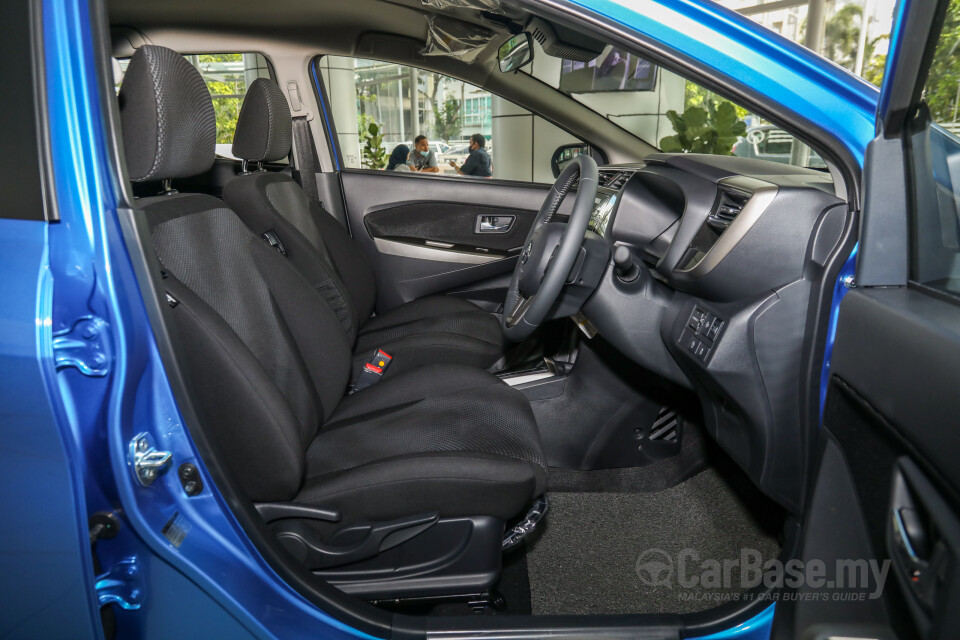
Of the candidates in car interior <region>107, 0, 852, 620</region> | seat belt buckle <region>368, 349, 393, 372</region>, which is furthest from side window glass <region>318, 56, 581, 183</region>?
seat belt buckle <region>368, 349, 393, 372</region>

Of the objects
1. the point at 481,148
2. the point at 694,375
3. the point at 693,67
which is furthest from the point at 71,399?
the point at 481,148

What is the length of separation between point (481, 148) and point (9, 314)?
4.12 m

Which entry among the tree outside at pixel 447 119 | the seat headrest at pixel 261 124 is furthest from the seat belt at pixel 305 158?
the tree outside at pixel 447 119

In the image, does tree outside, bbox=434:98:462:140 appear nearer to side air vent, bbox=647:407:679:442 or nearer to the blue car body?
side air vent, bbox=647:407:679:442

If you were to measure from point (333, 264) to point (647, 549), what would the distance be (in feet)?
4.27

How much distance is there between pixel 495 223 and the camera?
8.99 feet

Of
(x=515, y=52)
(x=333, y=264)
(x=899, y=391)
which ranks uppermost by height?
(x=515, y=52)

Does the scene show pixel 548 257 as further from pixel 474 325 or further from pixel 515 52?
pixel 515 52

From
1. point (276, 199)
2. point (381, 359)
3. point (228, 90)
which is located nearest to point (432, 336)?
point (381, 359)

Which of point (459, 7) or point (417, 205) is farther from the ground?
point (459, 7)

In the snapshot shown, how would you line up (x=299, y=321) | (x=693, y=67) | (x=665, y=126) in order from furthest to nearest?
(x=665, y=126) → (x=299, y=321) → (x=693, y=67)

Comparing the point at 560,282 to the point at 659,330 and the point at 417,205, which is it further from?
the point at 417,205

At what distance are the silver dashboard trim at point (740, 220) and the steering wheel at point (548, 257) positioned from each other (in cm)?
23

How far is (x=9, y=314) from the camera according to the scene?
2.78 feet
